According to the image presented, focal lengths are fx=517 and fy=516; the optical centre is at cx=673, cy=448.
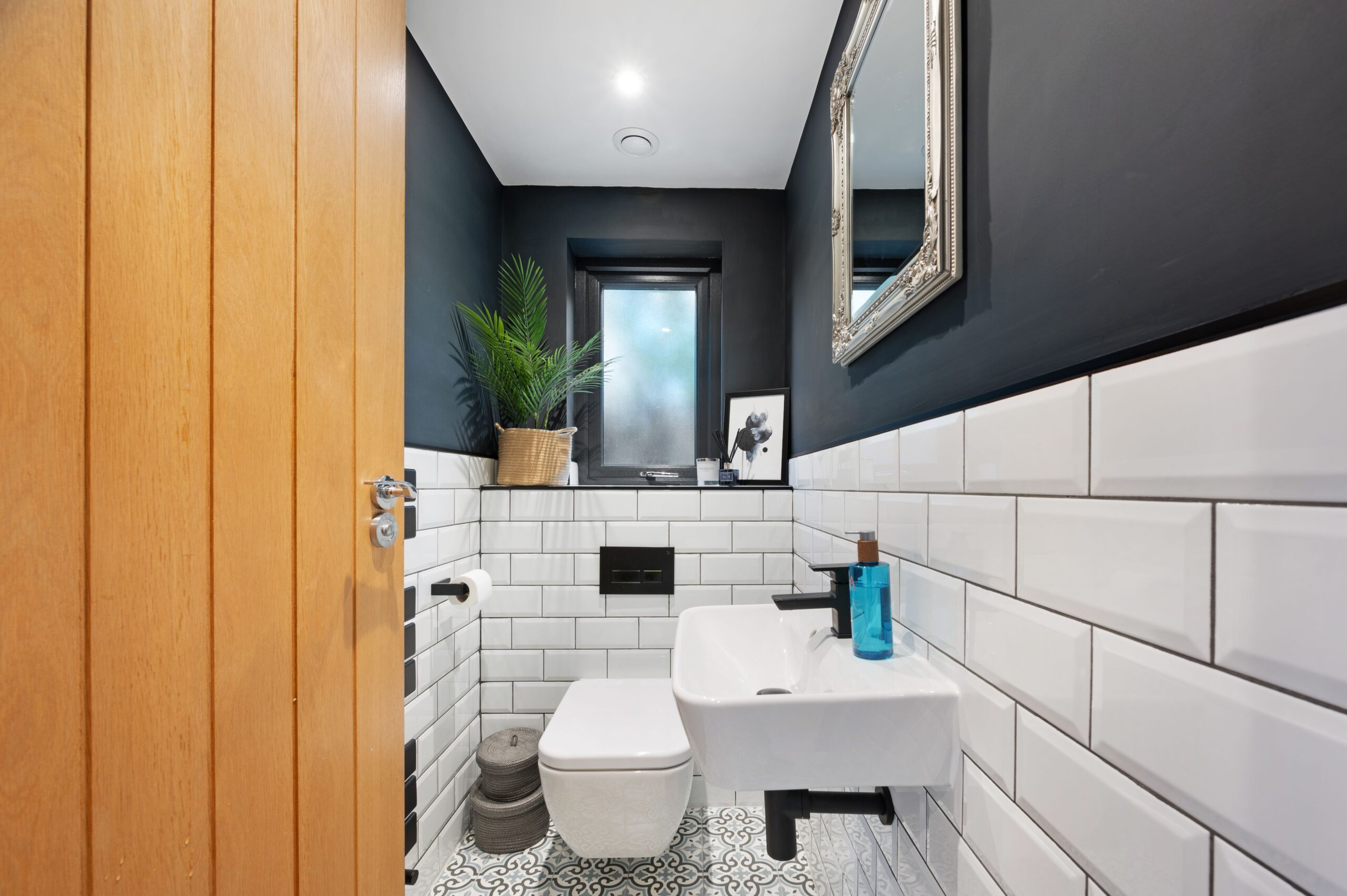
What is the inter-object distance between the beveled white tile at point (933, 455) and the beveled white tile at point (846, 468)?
237 millimetres

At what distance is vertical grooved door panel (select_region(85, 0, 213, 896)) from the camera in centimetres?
44

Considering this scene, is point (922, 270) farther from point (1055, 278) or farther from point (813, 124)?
point (813, 124)

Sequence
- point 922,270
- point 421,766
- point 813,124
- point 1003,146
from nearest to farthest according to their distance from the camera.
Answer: point 1003,146
point 922,270
point 421,766
point 813,124

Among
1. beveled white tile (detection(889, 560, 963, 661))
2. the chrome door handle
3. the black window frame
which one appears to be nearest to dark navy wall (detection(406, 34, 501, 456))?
the black window frame

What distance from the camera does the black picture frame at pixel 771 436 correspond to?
194 centimetres

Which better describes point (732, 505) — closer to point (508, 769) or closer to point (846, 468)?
point (846, 468)

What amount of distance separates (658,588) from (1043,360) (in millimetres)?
1442

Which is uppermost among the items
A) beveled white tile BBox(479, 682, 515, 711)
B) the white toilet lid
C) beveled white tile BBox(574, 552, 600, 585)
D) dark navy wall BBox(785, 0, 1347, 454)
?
dark navy wall BBox(785, 0, 1347, 454)

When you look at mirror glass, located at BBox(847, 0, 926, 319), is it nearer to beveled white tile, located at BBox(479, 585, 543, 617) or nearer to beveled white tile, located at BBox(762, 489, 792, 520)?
beveled white tile, located at BBox(762, 489, 792, 520)

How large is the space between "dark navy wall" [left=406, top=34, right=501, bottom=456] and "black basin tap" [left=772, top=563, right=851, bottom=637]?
1.02 metres

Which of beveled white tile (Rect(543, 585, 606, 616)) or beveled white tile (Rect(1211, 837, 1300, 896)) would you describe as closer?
beveled white tile (Rect(1211, 837, 1300, 896))

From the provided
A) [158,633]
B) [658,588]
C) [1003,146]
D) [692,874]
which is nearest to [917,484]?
[1003,146]

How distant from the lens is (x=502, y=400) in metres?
1.83

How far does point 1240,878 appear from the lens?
0.34m
